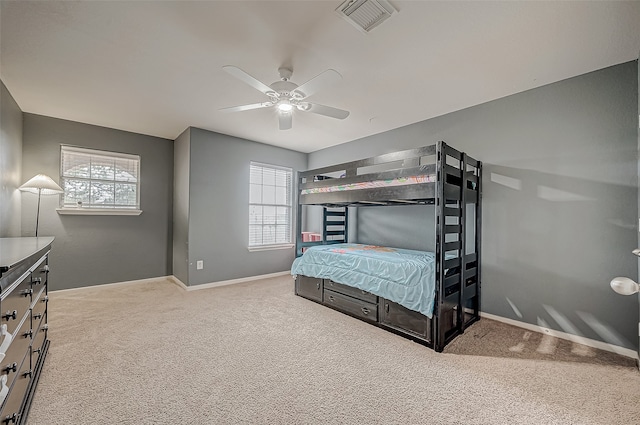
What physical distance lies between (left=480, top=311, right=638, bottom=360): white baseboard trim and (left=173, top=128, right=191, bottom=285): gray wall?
13.6 feet

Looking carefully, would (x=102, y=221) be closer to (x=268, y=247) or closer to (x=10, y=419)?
(x=268, y=247)

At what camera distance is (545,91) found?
2.80 m

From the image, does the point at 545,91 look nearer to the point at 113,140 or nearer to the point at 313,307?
the point at 313,307

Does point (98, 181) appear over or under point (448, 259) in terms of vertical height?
over

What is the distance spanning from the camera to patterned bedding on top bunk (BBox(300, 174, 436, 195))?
8.53 ft

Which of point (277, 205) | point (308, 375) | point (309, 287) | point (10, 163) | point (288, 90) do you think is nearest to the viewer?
point (308, 375)

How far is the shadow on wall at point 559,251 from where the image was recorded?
2385mm

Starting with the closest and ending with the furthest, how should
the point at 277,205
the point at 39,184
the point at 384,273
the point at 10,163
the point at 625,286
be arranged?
the point at 625,286 < the point at 384,273 < the point at 10,163 < the point at 39,184 < the point at 277,205

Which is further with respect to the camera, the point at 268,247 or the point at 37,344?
the point at 268,247

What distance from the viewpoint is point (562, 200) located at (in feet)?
8.83

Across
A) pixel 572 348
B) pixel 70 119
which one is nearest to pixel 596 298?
pixel 572 348

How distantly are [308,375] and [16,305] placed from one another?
1698 millimetres

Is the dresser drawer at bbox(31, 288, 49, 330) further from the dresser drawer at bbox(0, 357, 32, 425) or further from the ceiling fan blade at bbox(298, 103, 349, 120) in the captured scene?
the ceiling fan blade at bbox(298, 103, 349, 120)

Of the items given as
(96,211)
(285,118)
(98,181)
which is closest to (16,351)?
(285,118)
